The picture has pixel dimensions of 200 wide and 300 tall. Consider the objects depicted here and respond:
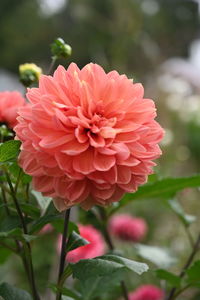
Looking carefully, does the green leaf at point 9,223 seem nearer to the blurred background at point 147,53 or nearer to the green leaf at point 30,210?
the green leaf at point 30,210

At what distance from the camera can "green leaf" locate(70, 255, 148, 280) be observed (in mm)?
366

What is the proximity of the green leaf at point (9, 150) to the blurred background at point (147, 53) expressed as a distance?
244 millimetres

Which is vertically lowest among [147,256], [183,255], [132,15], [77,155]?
[183,255]

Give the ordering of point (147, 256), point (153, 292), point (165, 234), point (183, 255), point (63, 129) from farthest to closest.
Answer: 1. point (165, 234)
2. point (183, 255)
3. point (153, 292)
4. point (147, 256)
5. point (63, 129)

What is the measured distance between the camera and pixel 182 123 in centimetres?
261

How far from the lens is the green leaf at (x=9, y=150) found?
0.39 meters

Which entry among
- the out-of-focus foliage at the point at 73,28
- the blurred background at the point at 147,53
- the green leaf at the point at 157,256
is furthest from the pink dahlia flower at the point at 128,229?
the out-of-focus foliage at the point at 73,28

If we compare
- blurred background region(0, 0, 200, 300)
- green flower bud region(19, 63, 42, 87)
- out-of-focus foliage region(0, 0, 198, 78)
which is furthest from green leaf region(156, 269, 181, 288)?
out-of-focus foliage region(0, 0, 198, 78)

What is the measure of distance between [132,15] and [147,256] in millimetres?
3286

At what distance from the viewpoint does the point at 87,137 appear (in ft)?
1.22

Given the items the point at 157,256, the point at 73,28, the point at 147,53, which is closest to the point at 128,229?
the point at 157,256

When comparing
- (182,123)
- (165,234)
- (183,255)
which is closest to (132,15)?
(182,123)

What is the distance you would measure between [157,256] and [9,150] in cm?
35

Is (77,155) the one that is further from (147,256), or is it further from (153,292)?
(153,292)
